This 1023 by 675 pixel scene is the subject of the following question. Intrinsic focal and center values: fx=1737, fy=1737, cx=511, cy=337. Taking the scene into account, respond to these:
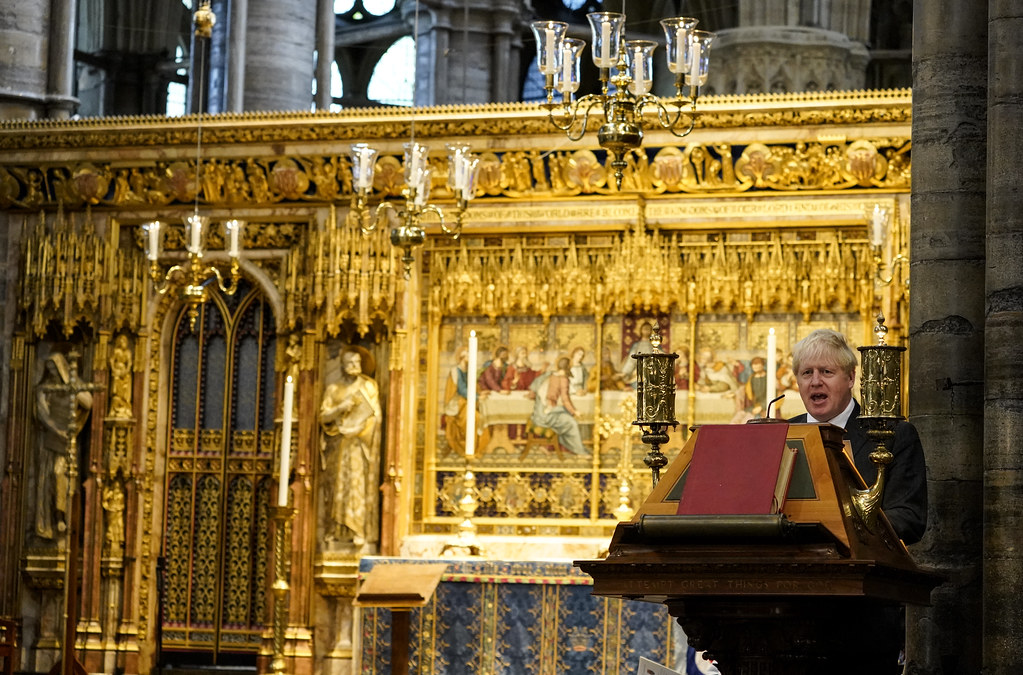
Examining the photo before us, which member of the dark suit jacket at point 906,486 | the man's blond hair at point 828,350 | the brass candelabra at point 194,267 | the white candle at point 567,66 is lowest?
the dark suit jacket at point 906,486

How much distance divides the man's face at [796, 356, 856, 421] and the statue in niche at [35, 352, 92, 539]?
8.07 m

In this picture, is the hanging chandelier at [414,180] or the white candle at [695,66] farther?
the hanging chandelier at [414,180]

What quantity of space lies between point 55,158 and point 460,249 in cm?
A: 295

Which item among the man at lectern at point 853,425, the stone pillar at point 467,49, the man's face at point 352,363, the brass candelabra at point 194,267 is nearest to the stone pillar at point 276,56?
the brass candelabra at point 194,267

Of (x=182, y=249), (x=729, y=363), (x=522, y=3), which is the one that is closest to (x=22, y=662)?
(x=182, y=249)

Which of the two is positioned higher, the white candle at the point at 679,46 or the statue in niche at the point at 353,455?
the white candle at the point at 679,46

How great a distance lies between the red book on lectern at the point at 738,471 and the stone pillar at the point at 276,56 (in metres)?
10.9

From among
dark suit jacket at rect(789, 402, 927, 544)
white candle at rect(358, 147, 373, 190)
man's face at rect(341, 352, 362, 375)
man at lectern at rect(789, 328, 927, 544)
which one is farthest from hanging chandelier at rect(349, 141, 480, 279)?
dark suit jacket at rect(789, 402, 927, 544)

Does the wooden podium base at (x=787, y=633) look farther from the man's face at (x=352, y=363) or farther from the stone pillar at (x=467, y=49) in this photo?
the stone pillar at (x=467, y=49)

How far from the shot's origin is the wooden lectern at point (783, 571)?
3.86 metres

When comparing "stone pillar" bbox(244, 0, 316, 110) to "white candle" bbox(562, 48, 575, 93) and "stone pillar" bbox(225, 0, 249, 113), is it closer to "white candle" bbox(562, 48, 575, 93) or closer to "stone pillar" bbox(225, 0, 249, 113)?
"stone pillar" bbox(225, 0, 249, 113)

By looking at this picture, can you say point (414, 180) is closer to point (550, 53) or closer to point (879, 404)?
point (550, 53)

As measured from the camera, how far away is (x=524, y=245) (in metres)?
11.3

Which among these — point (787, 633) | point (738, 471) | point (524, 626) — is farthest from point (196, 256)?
point (787, 633)
